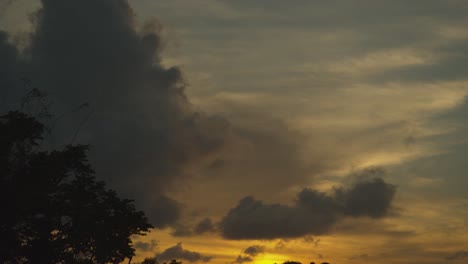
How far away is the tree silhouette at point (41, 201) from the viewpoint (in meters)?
47.5

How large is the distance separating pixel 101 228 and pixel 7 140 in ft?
57.1

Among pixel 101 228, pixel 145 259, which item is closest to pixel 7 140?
pixel 101 228

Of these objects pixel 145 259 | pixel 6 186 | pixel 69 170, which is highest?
pixel 145 259

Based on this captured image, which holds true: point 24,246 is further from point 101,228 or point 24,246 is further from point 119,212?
point 119,212

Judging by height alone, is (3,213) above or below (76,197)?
below

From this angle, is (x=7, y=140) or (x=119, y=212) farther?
(x=119, y=212)

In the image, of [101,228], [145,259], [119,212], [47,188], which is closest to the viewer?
[47,188]

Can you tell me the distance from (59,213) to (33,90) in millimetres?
11526

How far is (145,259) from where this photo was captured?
6811 inches

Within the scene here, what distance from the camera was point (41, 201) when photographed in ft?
160

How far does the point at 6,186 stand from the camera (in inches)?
1860

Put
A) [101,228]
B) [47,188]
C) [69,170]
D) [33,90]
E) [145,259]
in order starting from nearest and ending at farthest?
[33,90] → [47,188] → [69,170] → [101,228] → [145,259]

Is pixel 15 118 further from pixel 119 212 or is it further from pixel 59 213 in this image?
pixel 119 212

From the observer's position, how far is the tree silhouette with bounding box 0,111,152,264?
4747 centimetres
